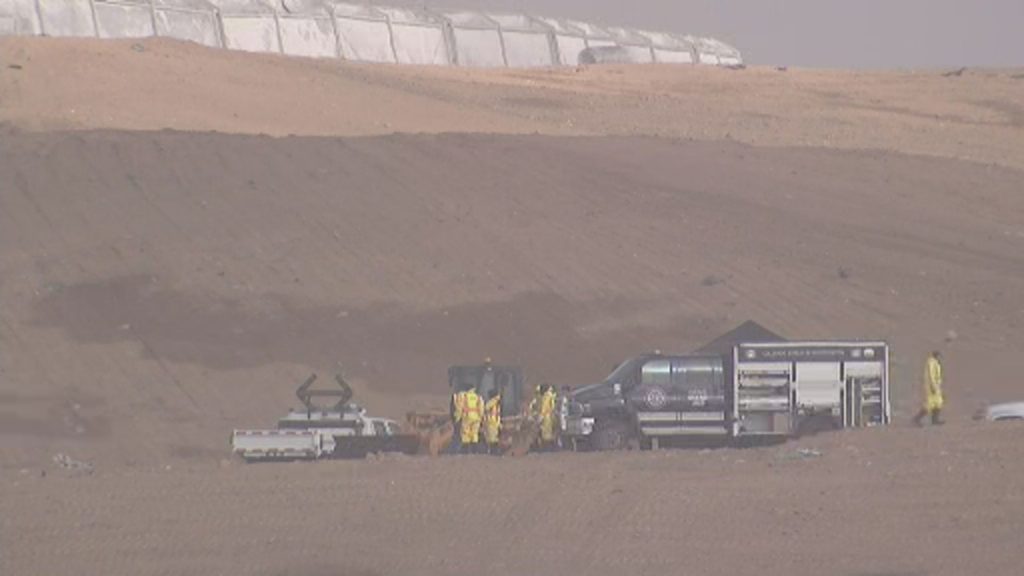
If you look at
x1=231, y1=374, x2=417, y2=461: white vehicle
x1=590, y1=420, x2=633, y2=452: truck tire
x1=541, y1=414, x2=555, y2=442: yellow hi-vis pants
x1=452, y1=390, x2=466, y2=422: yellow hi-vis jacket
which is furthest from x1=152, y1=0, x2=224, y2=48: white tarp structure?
x1=590, y1=420, x2=633, y2=452: truck tire

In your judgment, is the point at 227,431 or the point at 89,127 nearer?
the point at 227,431

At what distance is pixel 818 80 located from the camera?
66938 millimetres

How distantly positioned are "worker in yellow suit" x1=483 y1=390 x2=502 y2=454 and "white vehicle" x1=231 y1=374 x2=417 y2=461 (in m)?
0.89

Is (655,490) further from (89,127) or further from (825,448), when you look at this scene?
(89,127)

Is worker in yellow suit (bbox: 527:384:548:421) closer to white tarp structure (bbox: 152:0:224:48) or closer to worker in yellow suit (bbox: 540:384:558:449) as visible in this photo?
worker in yellow suit (bbox: 540:384:558:449)

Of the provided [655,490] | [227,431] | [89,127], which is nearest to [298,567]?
[655,490]

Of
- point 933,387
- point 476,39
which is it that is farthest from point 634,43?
point 933,387

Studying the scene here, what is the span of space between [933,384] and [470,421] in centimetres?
554

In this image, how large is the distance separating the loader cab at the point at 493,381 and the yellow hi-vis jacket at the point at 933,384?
5.18 meters

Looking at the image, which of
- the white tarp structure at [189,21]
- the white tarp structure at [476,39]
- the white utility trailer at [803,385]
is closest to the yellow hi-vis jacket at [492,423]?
the white utility trailer at [803,385]

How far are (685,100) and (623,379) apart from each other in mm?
31556

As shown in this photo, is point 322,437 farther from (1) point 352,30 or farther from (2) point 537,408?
(1) point 352,30

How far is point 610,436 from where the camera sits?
28.9 metres

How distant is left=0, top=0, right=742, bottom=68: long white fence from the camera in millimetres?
57781
